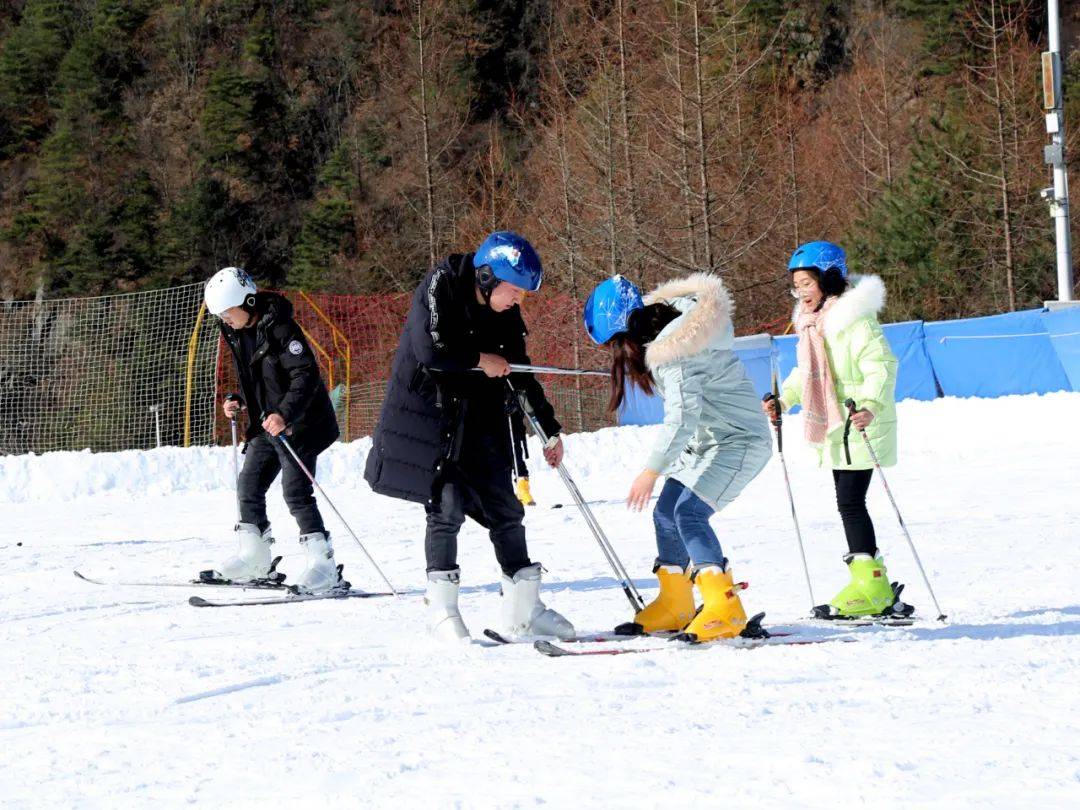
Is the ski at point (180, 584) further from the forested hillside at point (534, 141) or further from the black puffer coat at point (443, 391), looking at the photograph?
the forested hillside at point (534, 141)

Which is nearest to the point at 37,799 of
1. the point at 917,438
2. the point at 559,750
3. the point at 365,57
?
the point at 559,750

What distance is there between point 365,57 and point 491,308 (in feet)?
208

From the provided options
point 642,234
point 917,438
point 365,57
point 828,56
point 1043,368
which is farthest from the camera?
point 365,57

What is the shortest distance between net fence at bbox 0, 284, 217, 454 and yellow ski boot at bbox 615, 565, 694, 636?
14628 mm

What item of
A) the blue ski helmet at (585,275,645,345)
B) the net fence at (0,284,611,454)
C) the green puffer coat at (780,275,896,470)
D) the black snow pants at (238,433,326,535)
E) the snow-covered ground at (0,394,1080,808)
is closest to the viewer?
the snow-covered ground at (0,394,1080,808)

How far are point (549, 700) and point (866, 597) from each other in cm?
199

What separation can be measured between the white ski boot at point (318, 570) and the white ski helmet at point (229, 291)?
4.21 feet

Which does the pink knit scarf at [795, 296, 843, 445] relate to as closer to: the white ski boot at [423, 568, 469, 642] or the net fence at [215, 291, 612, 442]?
the white ski boot at [423, 568, 469, 642]

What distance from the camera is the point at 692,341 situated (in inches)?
186

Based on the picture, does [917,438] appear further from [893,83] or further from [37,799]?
[893,83]

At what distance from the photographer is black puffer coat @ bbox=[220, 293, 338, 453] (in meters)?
6.82

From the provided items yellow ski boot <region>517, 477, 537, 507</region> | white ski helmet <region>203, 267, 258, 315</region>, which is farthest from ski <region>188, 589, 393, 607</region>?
yellow ski boot <region>517, 477, 537, 507</region>

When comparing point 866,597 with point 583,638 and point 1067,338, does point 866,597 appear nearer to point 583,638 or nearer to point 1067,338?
point 583,638

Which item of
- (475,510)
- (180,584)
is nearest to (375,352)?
(180,584)
